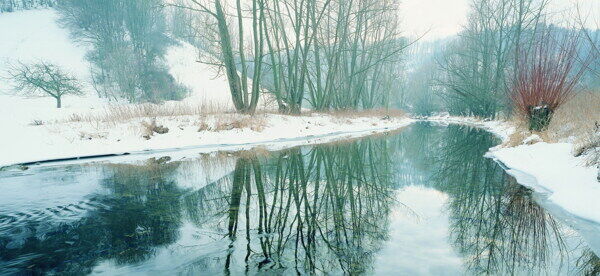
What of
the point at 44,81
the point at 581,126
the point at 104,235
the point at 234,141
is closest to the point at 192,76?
the point at 44,81

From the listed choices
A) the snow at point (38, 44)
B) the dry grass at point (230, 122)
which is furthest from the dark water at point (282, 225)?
the snow at point (38, 44)

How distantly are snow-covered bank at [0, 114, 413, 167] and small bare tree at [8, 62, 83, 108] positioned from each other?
65.9ft

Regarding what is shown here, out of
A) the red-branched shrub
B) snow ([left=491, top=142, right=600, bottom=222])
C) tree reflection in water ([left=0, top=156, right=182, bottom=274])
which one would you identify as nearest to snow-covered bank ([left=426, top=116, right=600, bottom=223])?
snow ([left=491, top=142, right=600, bottom=222])

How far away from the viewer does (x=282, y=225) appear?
3.23m

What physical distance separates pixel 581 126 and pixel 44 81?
3295cm

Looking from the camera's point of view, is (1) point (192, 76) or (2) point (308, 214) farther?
(1) point (192, 76)

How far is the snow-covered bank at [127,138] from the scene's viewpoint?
803cm

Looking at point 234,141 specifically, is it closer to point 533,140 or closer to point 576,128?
point 533,140

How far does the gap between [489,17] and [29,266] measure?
26110 millimetres

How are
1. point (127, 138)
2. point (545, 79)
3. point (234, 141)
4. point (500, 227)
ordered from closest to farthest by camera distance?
point (500, 227)
point (545, 79)
point (127, 138)
point (234, 141)

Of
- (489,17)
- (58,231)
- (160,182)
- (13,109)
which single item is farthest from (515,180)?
(13,109)

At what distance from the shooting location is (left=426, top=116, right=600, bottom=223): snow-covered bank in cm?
367

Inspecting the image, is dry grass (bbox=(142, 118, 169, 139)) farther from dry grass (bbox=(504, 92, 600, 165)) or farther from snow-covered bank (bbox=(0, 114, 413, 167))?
dry grass (bbox=(504, 92, 600, 165))

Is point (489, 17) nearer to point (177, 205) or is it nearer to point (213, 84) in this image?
point (177, 205)
